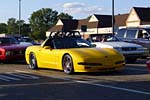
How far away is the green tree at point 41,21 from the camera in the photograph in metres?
122

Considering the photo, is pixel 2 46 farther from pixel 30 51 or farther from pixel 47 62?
pixel 47 62

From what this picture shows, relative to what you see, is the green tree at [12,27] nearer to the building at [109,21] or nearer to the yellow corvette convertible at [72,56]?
the building at [109,21]

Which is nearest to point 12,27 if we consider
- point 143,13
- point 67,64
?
point 143,13

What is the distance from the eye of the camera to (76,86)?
1112cm

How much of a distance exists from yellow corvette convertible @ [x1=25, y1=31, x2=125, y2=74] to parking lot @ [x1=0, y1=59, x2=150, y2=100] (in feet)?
0.92

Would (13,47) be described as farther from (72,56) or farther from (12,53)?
(72,56)

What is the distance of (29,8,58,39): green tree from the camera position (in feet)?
399

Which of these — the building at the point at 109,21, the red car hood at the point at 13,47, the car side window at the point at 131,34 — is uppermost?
the building at the point at 109,21

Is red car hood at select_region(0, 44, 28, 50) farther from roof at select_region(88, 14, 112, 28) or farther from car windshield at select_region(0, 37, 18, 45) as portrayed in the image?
roof at select_region(88, 14, 112, 28)

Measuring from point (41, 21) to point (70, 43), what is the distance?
4708 inches

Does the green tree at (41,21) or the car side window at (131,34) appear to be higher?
the green tree at (41,21)

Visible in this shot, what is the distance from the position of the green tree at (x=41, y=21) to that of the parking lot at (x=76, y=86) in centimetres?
10578

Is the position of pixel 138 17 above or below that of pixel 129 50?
above

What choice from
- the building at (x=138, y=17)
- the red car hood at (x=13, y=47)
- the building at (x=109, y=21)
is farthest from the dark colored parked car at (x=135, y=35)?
the building at (x=138, y=17)
